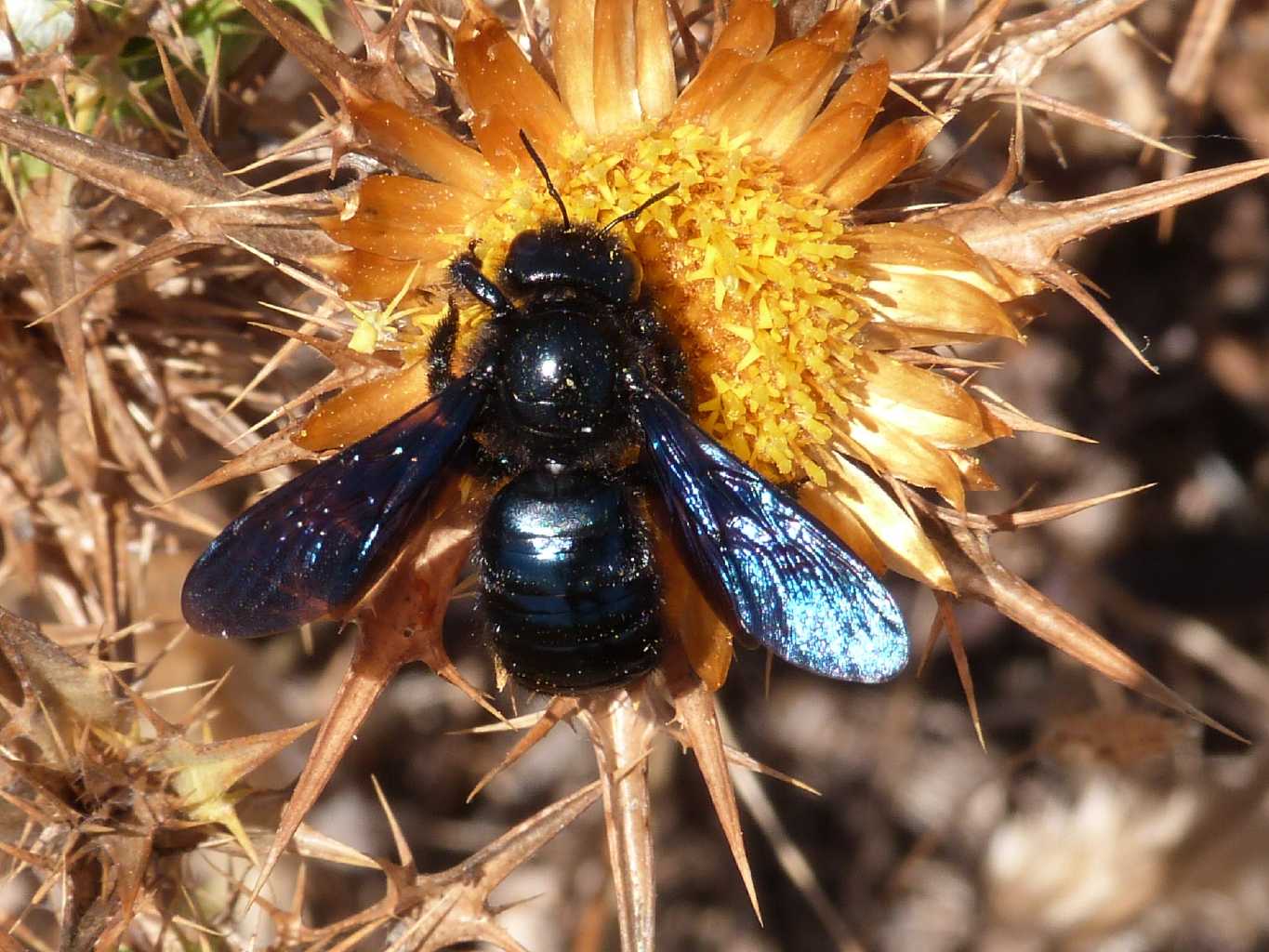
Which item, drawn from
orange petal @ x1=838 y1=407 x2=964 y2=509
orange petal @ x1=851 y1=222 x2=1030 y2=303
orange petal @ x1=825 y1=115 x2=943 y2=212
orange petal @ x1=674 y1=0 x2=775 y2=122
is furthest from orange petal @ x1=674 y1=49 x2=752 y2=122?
orange petal @ x1=838 y1=407 x2=964 y2=509

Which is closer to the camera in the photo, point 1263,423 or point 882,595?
point 882,595

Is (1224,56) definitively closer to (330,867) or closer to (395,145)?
(395,145)

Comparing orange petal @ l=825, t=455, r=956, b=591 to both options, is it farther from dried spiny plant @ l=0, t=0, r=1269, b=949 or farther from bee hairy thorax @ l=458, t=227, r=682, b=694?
bee hairy thorax @ l=458, t=227, r=682, b=694

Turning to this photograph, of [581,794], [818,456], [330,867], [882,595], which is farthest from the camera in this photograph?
[330,867]

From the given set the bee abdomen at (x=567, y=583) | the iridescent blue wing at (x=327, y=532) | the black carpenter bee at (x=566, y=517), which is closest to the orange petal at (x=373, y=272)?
the black carpenter bee at (x=566, y=517)

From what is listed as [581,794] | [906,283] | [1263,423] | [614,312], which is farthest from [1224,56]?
[581,794]

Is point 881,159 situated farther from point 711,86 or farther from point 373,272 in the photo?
point 373,272
